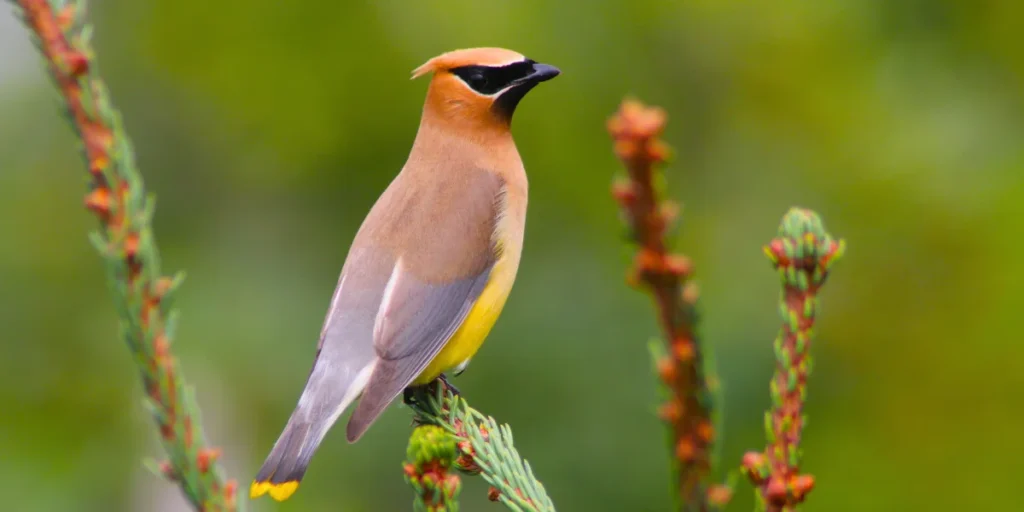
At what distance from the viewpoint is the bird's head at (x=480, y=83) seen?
12.1 feet

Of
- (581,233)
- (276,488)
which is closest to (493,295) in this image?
(276,488)

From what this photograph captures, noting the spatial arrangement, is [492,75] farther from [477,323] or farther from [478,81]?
[477,323]

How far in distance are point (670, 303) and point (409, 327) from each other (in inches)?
78.7

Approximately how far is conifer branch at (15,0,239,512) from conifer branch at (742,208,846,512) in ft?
2.48

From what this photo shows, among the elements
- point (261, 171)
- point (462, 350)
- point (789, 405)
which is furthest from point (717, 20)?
point (789, 405)

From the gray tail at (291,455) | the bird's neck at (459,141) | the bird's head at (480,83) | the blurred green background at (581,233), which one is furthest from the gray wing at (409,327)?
the blurred green background at (581,233)

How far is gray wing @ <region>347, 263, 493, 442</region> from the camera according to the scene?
3.12 meters

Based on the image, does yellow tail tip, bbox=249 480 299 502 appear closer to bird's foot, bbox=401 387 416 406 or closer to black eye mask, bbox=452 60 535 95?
bird's foot, bbox=401 387 416 406

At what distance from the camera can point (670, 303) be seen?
4.51 ft

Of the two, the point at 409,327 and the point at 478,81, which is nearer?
the point at 409,327

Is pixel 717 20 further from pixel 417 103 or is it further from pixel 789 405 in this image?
pixel 789 405

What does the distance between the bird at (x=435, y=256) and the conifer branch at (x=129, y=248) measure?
1.24m

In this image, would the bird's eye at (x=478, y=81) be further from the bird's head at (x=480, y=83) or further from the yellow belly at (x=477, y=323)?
the yellow belly at (x=477, y=323)

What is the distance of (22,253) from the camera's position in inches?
303
